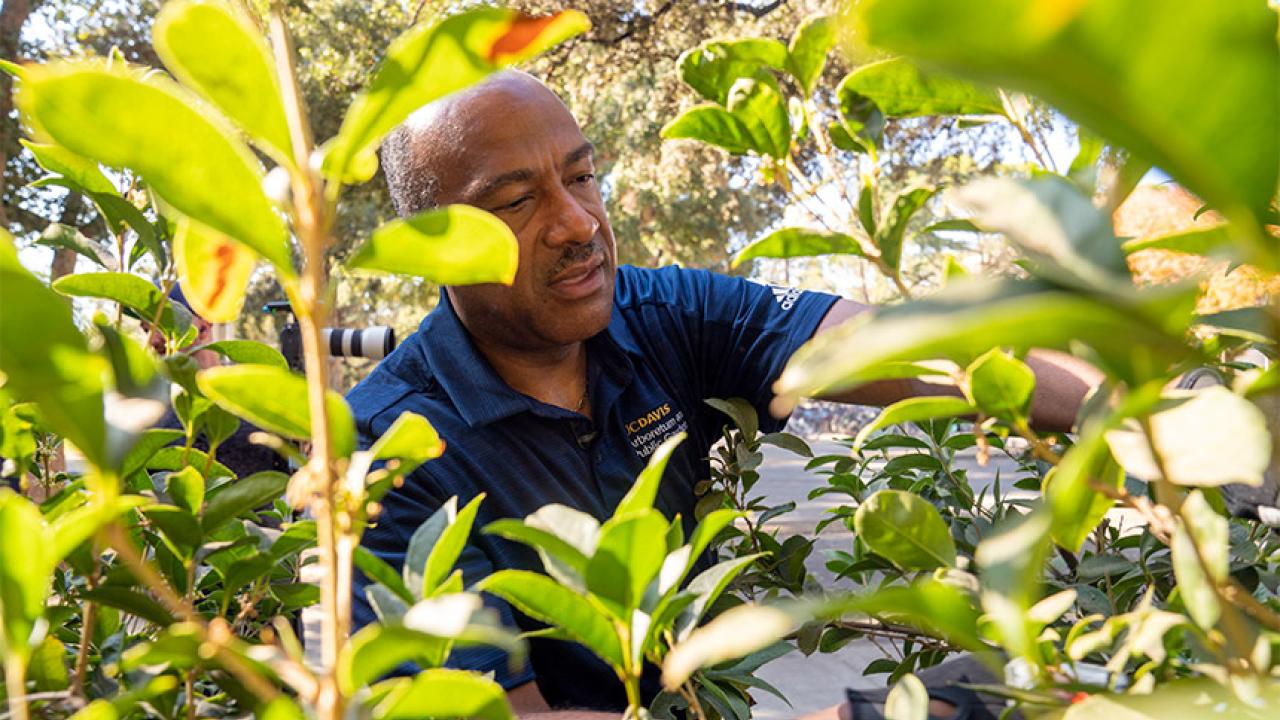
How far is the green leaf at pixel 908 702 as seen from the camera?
51 cm

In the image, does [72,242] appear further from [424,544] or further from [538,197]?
[538,197]

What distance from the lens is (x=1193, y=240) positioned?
425 millimetres

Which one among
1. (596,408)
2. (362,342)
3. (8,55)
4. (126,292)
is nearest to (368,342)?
(362,342)

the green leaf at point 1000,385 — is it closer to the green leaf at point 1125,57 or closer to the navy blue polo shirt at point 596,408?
the green leaf at point 1125,57

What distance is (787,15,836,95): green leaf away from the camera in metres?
0.63

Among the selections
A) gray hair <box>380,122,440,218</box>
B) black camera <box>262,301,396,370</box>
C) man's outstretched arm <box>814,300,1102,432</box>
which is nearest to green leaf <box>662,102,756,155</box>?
man's outstretched arm <box>814,300,1102,432</box>

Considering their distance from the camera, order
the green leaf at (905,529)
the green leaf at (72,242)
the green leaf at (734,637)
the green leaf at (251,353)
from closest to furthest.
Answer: the green leaf at (734,637), the green leaf at (905,529), the green leaf at (251,353), the green leaf at (72,242)

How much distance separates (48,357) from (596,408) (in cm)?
134

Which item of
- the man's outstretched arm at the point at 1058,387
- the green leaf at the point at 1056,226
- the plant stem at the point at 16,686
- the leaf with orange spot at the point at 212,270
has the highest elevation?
the green leaf at the point at 1056,226

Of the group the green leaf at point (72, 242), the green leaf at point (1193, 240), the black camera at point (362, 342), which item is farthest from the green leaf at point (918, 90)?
the black camera at point (362, 342)

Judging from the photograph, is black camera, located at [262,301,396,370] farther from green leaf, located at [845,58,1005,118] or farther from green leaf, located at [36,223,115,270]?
green leaf, located at [845,58,1005,118]

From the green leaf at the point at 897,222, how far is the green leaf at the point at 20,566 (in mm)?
448

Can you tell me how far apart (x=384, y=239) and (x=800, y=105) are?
0.34 metres

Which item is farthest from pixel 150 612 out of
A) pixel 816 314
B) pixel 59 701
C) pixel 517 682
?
pixel 816 314
